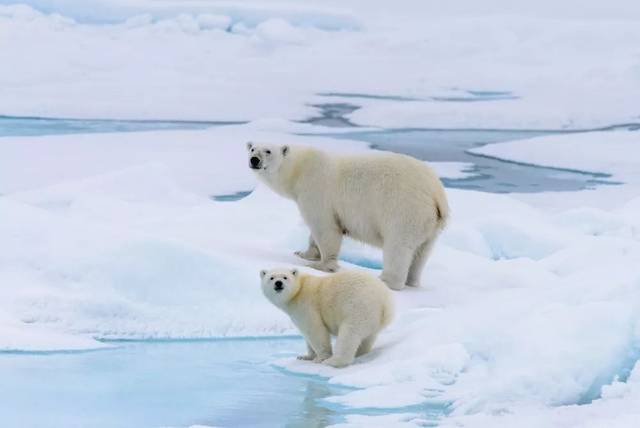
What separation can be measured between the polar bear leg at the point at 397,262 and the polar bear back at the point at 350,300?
3.79 feet

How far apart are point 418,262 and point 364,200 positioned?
384 millimetres

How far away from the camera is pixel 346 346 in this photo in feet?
13.1

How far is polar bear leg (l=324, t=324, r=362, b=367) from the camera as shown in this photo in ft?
13.1

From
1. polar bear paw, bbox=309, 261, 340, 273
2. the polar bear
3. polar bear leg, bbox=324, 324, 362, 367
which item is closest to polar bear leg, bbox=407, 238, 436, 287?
polar bear paw, bbox=309, 261, 340, 273

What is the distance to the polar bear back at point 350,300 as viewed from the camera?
400 cm

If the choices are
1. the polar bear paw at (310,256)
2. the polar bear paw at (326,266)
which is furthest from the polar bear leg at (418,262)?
the polar bear paw at (310,256)

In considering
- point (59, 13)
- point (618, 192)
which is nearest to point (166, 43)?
point (59, 13)

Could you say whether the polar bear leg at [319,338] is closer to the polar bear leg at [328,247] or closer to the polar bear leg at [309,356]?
the polar bear leg at [309,356]

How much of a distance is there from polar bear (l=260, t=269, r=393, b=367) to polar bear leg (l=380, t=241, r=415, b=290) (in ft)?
3.79

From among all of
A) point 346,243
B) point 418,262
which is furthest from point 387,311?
point 346,243

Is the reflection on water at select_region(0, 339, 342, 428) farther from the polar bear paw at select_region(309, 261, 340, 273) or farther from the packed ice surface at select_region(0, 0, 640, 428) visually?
the polar bear paw at select_region(309, 261, 340, 273)

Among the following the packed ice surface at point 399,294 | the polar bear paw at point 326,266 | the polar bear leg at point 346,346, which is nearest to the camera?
the packed ice surface at point 399,294

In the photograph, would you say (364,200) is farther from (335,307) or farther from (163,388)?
(163,388)

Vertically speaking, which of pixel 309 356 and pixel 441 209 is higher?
pixel 441 209
